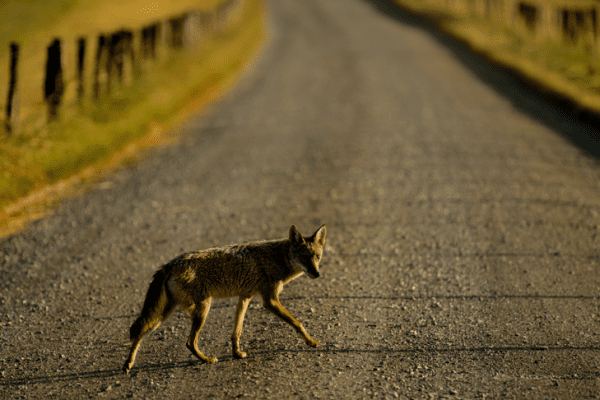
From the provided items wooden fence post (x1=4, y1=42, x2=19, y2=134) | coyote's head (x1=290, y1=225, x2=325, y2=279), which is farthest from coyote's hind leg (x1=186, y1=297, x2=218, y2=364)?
wooden fence post (x1=4, y1=42, x2=19, y2=134)

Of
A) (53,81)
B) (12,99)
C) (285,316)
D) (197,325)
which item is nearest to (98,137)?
(53,81)

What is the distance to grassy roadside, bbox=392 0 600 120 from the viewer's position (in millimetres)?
14020

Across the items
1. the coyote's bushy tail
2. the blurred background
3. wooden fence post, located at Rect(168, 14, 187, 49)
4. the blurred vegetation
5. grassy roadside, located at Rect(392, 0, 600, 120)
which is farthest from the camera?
wooden fence post, located at Rect(168, 14, 187, 49)

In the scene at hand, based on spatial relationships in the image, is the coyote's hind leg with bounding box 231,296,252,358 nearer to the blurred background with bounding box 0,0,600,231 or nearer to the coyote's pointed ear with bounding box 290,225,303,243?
the coyote's pointed ear with bounding box 290,225,303,243

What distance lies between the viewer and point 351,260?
6.25 meters

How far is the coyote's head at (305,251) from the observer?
4.46m

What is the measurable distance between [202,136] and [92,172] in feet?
9.54

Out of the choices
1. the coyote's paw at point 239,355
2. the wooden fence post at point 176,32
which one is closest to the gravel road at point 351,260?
the coyote's paw at point 239,355

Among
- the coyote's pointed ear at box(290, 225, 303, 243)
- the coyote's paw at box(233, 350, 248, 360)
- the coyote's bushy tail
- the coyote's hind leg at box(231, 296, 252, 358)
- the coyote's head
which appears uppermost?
the coyote's pointed ear at box(290, 225, 303, 243)

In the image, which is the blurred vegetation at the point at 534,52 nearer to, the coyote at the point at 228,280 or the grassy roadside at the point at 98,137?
the grassy roadside at the point at 98,137

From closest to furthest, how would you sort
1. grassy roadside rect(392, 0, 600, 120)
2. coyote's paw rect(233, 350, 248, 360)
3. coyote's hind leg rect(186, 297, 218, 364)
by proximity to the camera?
coyote's hind leg rect(186, 297, 218, 364)
coyote's paw rect(233, 350, 248, 360)
grassy roadside rect(392, 0, 600, 120)

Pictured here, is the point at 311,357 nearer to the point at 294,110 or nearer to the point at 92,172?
the point at 92,172

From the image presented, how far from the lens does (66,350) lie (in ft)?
14.9

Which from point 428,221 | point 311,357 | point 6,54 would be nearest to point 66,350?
point 311,357
